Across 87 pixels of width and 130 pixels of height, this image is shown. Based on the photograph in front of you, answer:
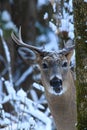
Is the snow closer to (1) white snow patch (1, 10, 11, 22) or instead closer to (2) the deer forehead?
(1) white snow patch (1, 10, 11, 22)

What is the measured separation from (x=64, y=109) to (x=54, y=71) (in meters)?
0.48

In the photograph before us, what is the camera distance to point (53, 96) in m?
7.30

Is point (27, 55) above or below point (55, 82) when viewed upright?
above

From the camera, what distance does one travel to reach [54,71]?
725cm

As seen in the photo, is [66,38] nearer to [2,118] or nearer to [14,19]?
[2,118]

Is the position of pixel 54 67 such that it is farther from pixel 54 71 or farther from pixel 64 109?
pixel 64 109

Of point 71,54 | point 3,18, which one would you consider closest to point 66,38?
point 71,54

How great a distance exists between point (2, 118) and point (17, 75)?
7.77 m

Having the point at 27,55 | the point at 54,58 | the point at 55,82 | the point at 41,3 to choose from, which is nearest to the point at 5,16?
the point at 27,55

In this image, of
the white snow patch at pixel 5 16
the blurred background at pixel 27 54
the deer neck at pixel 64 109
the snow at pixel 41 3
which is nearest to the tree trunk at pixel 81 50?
the deer neck at pixel 64 109

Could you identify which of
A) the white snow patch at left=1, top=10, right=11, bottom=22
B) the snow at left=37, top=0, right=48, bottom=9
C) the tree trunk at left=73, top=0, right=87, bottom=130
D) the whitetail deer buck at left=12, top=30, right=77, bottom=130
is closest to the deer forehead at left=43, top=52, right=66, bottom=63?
the whitetail deer buck at left=12, top=30, right=77, bottom=130

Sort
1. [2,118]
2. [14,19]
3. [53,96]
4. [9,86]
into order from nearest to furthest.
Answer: [53,96] → [2,118] → [9,86] → [14,19]

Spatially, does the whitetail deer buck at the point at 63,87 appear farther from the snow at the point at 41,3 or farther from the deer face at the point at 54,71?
the snow at the point at 41,3

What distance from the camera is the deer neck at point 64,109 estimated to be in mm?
7359
